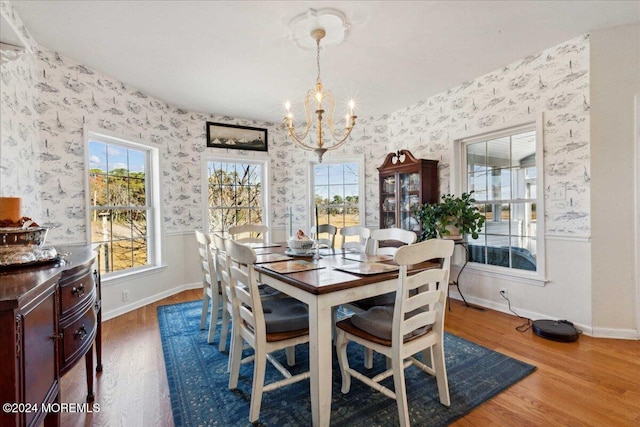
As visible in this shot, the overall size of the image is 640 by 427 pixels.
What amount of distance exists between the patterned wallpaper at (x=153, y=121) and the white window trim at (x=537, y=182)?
0.21ft

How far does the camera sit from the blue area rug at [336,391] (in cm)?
168

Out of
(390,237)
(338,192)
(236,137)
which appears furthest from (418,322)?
(236,137)

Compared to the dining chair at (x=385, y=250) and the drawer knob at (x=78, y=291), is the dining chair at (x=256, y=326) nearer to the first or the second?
the dining chair at (x=385, y=250)

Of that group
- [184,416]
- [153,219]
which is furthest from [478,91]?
[153,219]

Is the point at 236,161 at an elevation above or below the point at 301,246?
above

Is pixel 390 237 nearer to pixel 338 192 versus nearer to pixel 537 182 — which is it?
pixel 537 182

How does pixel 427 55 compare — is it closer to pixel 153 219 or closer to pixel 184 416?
pixel 184 416

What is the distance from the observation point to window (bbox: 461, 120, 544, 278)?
3.19m

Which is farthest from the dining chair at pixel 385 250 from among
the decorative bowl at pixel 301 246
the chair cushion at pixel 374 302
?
the decorative bowl at pixel 301 246

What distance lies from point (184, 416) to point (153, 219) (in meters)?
3.01

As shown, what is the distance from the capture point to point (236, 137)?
482 cm

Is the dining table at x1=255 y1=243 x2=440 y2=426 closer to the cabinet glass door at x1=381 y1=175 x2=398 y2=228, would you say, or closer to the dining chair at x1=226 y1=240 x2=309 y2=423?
the dining chair at x1=226 y1=240 x2=309 y2=423

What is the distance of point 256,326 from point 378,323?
0.68 m

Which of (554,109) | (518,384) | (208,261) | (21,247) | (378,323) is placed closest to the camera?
(21,247)
